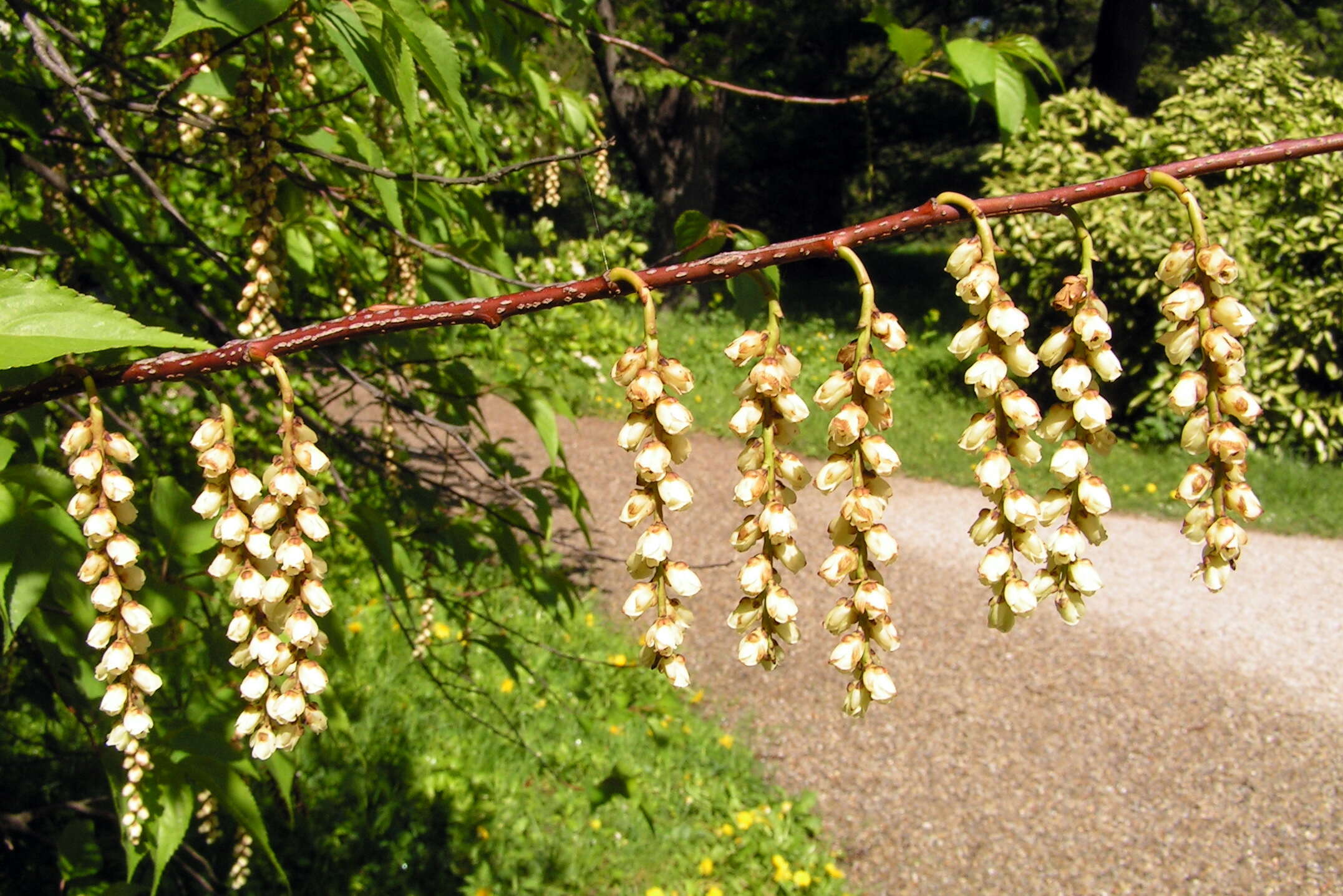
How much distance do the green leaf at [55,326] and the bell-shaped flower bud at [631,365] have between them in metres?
0.37

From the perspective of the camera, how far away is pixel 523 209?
26062mm

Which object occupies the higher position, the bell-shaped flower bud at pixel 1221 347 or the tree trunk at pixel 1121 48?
the bell-shaped flower bud at pixel 1221 347

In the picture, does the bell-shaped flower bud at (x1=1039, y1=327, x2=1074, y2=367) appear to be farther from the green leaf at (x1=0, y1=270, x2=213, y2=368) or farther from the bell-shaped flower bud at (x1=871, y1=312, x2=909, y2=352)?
the green leaf at (x1=0, y1=270, x2=213, y2=368)

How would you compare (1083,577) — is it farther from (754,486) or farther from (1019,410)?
(754,486)

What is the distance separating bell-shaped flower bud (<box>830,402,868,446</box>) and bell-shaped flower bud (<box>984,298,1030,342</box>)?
0.43ft

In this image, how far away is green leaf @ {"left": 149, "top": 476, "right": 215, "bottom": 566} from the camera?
1478mm

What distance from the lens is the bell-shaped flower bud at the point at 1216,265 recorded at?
812mm

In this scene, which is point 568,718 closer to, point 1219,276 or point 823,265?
point 1219,276

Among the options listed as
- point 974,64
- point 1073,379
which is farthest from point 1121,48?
point 1073,379

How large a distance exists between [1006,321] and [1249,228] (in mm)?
10221

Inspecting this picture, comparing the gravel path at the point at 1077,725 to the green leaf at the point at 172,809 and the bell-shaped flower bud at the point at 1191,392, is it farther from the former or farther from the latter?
the bell-shaped flower bud at the point at 1191,392

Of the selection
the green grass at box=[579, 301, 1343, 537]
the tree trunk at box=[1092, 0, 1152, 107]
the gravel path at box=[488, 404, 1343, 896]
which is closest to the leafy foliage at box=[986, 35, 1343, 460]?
the green grass at box=[579, 301, 1343, 537]

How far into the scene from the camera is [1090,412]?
85 cm

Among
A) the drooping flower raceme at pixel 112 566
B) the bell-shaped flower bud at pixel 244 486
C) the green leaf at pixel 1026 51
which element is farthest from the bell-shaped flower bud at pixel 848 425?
the green leaf at pixel 1026 51
